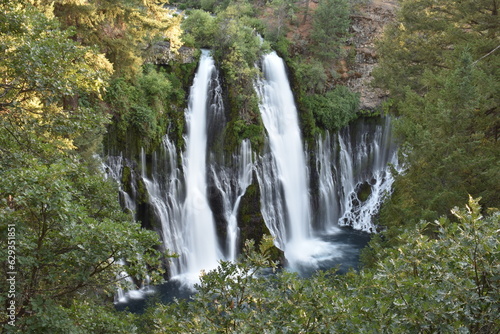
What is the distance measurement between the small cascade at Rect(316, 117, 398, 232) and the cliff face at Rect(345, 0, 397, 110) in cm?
203

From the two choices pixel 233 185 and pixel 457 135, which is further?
pixel 233 185

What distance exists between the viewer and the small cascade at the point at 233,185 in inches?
641

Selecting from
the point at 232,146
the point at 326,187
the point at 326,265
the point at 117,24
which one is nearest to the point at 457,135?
the point at 326,265

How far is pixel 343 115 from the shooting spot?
22.1 meters

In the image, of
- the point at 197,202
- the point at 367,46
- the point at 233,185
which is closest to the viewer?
the point at 197,202

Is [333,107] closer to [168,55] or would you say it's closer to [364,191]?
[364,191]

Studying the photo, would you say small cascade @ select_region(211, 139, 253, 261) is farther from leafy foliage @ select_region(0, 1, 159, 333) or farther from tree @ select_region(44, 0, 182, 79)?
leafy foliage @ select_region(0, 1, 159, 333)

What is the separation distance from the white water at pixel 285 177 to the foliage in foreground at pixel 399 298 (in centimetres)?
1301

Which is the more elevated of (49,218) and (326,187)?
(49,218)

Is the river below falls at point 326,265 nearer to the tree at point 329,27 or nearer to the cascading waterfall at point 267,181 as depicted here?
the cascading waterfall at point 267,181

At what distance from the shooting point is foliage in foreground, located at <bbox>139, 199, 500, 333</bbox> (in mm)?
2777

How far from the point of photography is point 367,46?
26.1 metres

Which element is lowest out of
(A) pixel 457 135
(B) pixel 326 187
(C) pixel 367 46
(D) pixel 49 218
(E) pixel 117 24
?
(B) pixel 326 187

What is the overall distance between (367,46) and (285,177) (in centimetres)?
1367
